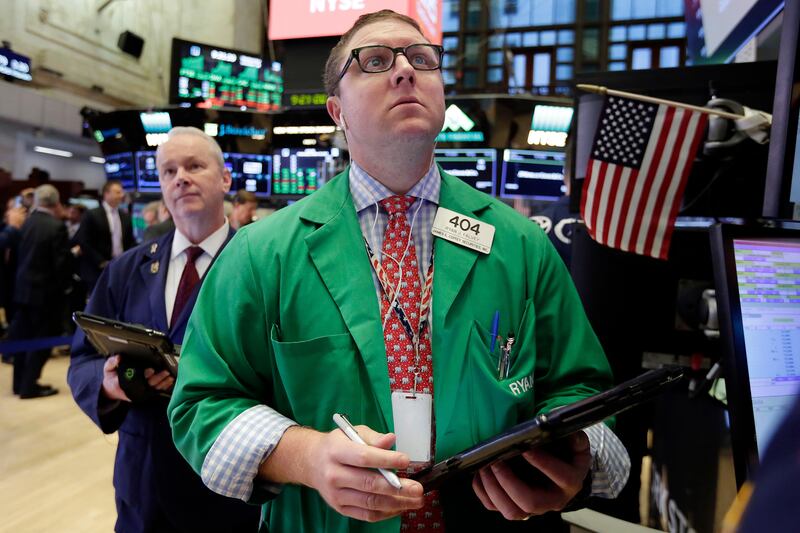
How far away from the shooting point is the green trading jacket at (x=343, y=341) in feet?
3.34

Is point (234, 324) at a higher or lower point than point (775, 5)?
lower

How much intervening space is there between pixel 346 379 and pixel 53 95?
43.7ft

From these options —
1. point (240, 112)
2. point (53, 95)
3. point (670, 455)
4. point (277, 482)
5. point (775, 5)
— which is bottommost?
point (670, 455)

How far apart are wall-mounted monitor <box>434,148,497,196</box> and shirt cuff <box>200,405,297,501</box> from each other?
712cm

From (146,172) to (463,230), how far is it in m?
9.17

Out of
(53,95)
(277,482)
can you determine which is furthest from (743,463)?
(53,95)

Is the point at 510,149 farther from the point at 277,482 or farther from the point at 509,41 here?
the point at 509,41

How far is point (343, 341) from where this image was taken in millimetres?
1033

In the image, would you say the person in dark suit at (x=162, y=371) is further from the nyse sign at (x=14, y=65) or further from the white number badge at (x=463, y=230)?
the nyse sign at (x=14, y=65)

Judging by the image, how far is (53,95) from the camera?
1176 cm

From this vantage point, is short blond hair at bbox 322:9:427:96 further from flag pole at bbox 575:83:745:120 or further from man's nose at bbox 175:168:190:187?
man's nose at bbox 175:168:190:187

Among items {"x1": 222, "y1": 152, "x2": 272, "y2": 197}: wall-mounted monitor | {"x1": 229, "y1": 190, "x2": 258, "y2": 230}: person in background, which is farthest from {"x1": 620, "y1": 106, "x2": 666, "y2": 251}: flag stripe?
{"x1": 222, "y1": 152, "x2": 272, "y2": 197}: wall-mounted monitor

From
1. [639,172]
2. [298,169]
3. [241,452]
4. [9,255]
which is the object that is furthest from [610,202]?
[9,255]

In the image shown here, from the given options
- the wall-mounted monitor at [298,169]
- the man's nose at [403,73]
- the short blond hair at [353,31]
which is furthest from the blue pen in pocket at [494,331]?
the wall-mounted monitor at [298,169]
